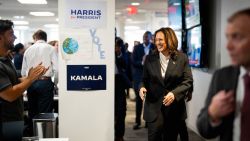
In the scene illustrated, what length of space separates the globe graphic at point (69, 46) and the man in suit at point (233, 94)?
2558mm

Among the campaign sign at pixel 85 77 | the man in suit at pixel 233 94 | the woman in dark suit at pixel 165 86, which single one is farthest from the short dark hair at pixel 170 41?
the man in suit at pixel 233 94

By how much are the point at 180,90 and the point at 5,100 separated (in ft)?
4.87

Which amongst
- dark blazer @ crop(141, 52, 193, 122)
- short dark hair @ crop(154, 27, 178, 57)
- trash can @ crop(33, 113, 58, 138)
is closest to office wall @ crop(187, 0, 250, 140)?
short dark hair @ crop(154, 27, 178, 57)

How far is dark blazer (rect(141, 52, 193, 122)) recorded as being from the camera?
334cm

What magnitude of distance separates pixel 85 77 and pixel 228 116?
2641 mm

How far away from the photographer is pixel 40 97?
17.5ft

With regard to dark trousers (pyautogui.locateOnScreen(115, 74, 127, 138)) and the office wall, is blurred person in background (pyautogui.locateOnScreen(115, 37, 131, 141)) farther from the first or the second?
the office wall

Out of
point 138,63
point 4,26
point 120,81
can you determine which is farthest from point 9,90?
point 138,63

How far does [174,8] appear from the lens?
6.64 meters

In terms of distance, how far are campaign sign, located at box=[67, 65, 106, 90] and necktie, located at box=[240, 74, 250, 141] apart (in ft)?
8.81

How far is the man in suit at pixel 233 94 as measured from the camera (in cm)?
140

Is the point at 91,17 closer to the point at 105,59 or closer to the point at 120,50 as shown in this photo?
the point at 105,59


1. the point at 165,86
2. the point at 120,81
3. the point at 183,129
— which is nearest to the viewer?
the point at 165,86

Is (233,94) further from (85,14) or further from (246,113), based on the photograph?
(85,14)
